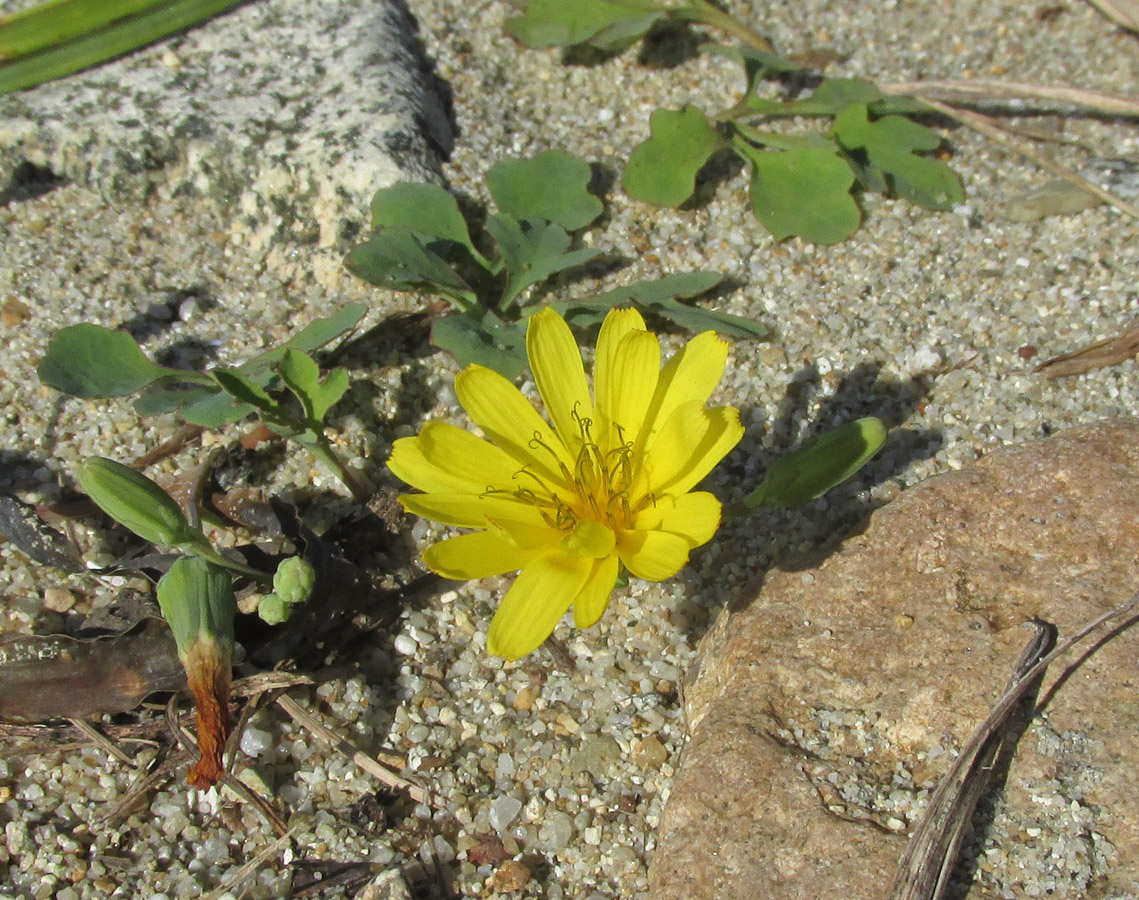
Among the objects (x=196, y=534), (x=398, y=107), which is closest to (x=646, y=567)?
(x=196, y=534)

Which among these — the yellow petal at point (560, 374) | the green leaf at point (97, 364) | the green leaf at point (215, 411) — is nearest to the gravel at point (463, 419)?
the green leaf at point (97, 364)

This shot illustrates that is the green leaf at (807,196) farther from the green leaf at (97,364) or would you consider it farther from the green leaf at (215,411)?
the green leaf at (97,364)

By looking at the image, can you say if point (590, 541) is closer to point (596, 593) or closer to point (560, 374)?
point (596, 593)

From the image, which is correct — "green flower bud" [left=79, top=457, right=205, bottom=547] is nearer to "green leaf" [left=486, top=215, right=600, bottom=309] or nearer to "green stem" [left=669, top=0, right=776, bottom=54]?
"green leaf" [left=486, top=215, right=600, bottom=309]

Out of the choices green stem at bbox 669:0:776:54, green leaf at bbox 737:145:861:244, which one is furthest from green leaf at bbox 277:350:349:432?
green stem at bbox 669:0:776:54

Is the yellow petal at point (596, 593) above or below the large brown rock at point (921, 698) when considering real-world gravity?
above

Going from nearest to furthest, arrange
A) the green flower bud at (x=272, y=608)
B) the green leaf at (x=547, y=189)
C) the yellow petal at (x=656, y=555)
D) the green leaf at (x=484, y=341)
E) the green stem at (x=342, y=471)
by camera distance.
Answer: the yellow petal at (x=656, y=555)
the green flower bud at (x=272, y=608)
the green stem at (x=342, y=471)
the green leaf at (x=484, y=341)
the green leaf at (x=547, y=189)

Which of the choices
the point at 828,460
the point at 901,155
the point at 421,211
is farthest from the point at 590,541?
the point at 901,155
